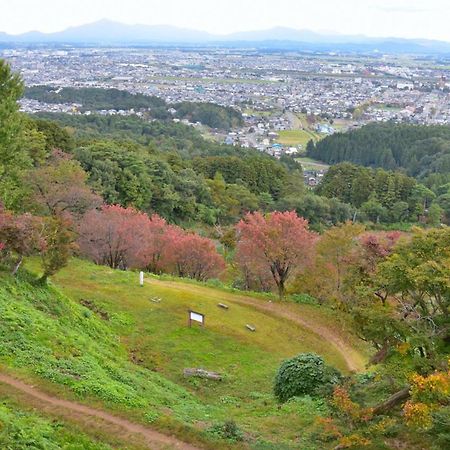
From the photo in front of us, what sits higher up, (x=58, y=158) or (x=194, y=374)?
(x=58, y=158)

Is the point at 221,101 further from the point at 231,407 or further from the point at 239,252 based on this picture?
the point at 231,407

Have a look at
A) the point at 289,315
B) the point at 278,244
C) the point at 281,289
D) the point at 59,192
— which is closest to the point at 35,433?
the point at 289,315

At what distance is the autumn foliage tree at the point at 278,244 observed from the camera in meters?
22.6

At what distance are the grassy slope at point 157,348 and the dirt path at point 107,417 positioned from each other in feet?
0.93

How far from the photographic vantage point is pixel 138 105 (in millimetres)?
123812

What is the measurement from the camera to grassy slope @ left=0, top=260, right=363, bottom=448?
38.9ft

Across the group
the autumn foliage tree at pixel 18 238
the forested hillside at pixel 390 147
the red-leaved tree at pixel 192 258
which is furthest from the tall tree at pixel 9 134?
the forested hillside at pixel 390 147

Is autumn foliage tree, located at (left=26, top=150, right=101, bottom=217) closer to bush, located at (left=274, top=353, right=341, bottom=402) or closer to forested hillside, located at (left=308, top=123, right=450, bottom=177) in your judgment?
bush, located at (left=274, top=353, right=341, bottom=402)

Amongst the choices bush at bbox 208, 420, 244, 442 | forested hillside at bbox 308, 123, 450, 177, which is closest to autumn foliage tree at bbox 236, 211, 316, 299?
bush at bbox 208, 420, 244, 442

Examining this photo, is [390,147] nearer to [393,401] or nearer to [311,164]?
[311,164]

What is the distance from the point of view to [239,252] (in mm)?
23984

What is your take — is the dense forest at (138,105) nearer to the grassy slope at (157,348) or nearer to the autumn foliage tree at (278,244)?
the autumn foliage tree at (278,244)

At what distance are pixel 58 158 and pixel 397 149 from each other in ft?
233

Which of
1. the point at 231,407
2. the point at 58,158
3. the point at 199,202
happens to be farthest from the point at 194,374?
the point at 199,202
